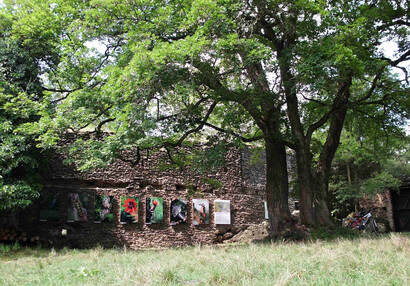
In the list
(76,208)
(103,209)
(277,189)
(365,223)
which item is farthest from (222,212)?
(277,189)

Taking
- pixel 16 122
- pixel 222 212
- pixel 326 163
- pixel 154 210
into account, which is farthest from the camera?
pixel 222 212

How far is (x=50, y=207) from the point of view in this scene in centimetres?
1466

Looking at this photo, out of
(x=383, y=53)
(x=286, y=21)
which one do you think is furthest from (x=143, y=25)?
(x=383, y=53)

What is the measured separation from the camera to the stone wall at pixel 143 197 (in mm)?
14961

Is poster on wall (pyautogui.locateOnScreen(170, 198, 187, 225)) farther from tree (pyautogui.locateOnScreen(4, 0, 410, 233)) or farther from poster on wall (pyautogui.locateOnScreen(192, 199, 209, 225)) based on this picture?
tree (pyautogui.locateOnScreen(4, 0, 410, 233))

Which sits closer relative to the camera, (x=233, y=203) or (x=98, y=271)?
(x=98, y=271)

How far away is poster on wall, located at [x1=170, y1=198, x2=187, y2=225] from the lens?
1700 centimetres

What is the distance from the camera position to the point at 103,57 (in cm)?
1205

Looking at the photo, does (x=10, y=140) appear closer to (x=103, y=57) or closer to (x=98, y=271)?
Result: (x=103, y=57)

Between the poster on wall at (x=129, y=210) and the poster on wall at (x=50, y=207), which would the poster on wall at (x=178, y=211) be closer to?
the poster on wall at (x=129, y=210)

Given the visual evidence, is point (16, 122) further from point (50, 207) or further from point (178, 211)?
point (178, 211)

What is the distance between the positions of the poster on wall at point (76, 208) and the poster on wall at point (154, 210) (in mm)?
2674

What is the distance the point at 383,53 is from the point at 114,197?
11.8 metres

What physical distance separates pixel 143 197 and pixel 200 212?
291 cm
